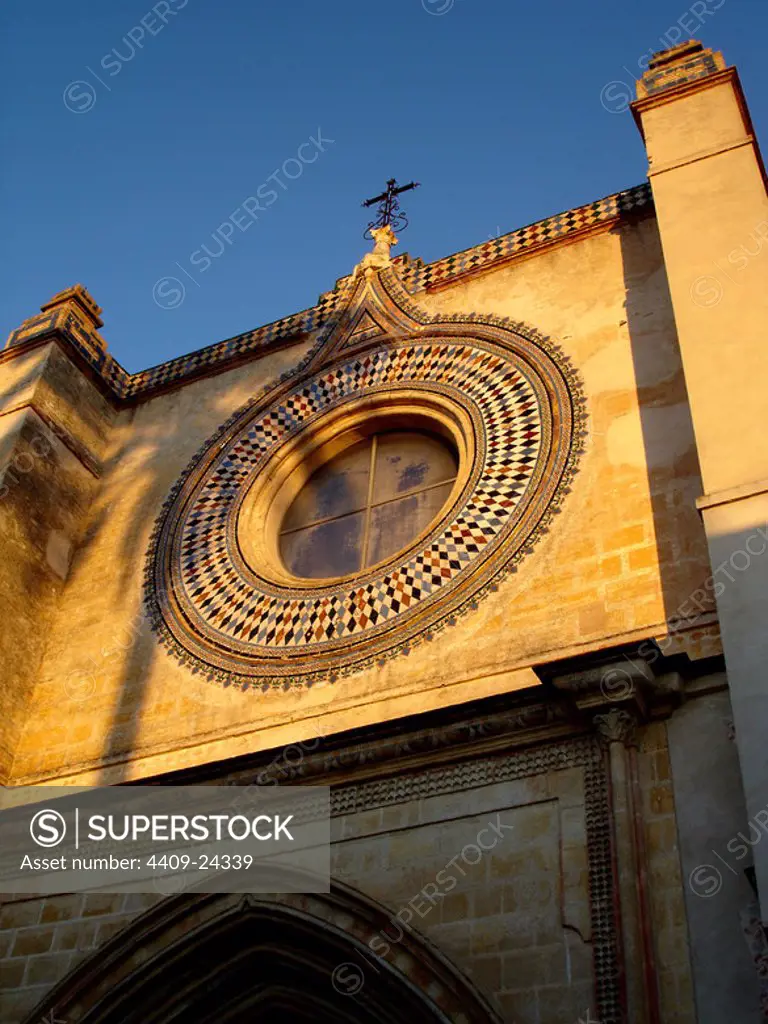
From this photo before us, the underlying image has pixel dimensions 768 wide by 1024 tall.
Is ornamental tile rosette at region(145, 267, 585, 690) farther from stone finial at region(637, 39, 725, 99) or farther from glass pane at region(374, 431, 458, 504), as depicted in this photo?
stone finial at region(637, 39, 725, 99)

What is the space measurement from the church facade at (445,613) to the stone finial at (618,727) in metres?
0.01

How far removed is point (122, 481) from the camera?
9820mm

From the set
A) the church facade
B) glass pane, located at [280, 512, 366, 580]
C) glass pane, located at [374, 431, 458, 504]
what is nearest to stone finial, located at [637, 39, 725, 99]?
the church facade

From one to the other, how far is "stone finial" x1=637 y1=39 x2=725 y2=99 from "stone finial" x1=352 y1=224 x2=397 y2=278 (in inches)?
94.5

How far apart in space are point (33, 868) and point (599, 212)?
5.62 meters

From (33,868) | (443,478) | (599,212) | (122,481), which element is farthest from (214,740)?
(599,212)

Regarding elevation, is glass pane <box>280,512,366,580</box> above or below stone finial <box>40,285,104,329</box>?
below

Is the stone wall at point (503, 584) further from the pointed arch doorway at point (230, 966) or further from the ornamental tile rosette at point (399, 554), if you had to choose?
the pointed arch doorway at point (230, 966)

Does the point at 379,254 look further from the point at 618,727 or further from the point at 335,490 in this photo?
the point at 618,727

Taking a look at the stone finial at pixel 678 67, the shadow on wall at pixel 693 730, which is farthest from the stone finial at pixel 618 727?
the stone finial at pixel 678 67

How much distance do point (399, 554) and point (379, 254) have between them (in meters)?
3.40

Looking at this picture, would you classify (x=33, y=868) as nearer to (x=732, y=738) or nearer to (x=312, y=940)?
(x=312, y=940)

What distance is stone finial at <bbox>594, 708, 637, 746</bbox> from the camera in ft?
19.1

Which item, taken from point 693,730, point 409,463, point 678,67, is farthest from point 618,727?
point 678,67
